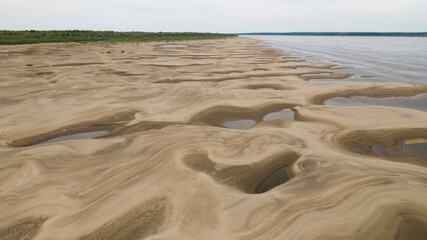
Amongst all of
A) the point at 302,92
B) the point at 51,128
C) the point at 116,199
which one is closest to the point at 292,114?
the point at 302,92

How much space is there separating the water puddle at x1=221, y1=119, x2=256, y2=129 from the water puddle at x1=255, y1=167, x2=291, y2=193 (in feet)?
9.04

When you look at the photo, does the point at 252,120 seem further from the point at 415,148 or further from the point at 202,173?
the point at 415,148

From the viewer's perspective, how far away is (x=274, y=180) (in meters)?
4.75

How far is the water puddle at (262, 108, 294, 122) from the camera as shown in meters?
8.26

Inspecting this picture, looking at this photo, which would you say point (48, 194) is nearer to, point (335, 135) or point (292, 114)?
point (335, 135)

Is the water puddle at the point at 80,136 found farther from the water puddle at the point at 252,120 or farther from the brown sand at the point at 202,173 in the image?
the water puddle at the point at 252,120

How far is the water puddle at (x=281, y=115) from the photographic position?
8.26 meters

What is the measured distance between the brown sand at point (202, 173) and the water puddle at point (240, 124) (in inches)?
15.4

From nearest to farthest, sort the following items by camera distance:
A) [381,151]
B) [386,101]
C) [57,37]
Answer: [381,151]
[386,101]
[57,37]

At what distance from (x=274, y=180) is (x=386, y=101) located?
9006 mm

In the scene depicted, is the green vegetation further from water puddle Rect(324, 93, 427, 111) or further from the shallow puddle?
the shallow puddle

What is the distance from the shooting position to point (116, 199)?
4012mm

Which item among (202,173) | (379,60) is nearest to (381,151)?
(202,173)

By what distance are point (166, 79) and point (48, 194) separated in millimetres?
11054
